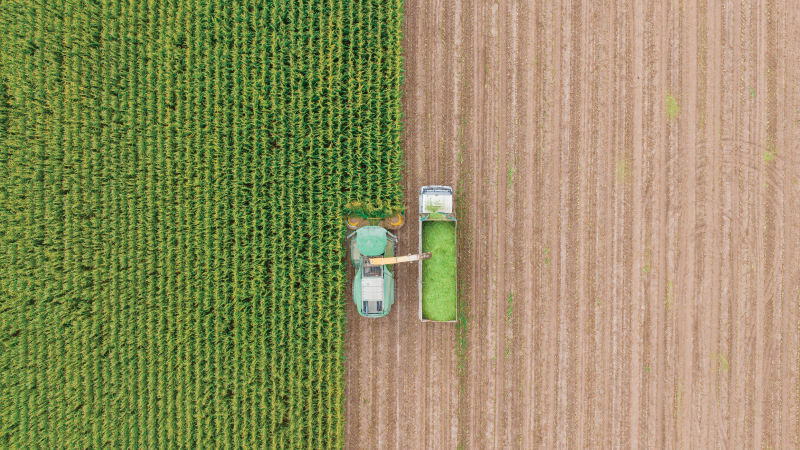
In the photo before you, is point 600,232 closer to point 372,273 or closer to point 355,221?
point 372,273

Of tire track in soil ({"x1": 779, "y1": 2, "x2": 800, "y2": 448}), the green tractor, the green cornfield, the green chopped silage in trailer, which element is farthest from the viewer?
tire track in soil ({"x1": 779, "y1": 2, "x2": 800, "y2": 448})

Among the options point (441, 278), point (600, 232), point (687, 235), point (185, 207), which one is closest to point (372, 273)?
point (441, 278)

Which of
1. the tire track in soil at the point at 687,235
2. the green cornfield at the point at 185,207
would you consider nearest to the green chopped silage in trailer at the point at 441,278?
the green cornfield at the point at 185,207

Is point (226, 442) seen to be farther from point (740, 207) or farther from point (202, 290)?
point (740, 207)

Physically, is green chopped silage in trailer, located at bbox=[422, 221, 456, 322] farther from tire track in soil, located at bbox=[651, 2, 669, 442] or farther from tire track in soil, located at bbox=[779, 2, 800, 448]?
tire track in soil, located at bbox=[779, 2, 800, 448]

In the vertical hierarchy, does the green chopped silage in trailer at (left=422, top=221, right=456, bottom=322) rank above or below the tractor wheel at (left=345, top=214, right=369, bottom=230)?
below

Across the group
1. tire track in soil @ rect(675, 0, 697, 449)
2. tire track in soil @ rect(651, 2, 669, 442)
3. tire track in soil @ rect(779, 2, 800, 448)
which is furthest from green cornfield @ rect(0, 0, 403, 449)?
tire track in soil @ rect(779, 2, 800, 448)

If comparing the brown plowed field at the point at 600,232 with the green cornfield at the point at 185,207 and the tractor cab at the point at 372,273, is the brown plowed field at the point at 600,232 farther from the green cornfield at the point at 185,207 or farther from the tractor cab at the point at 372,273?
the green cornfield at the point at 185,207

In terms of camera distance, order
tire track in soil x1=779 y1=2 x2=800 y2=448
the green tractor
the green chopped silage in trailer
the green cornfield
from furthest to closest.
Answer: tire track in soil x1=779 y1=2 x2=800 y2=448 < the green cornfield < the green chopped silage in trailer < the green tractor
